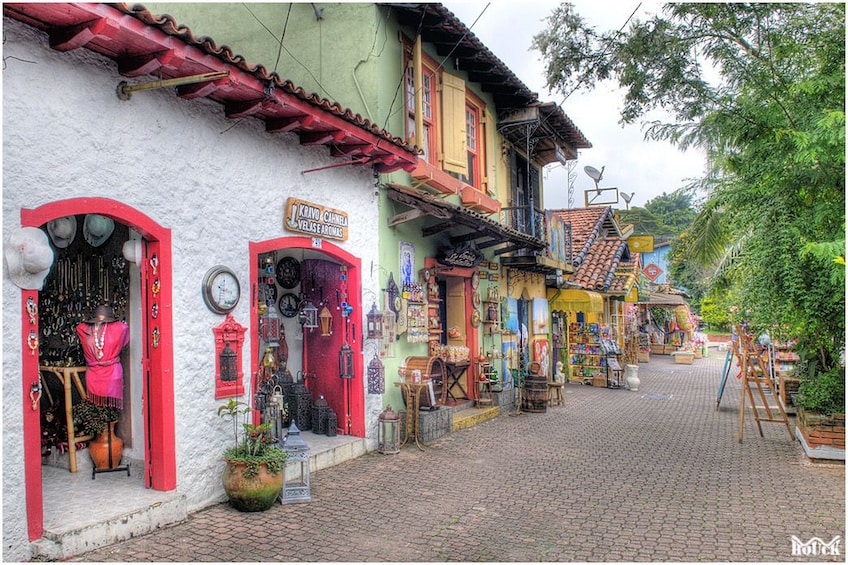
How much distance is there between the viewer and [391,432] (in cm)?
839

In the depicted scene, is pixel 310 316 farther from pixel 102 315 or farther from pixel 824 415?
pixel 824 415

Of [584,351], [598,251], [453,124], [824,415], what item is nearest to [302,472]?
[453,124]

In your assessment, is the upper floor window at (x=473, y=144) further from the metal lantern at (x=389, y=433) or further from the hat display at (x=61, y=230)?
the hat display at (x=61, y=230)

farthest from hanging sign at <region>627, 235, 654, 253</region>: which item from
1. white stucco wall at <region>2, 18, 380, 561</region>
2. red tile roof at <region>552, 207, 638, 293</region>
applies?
white stucco wall at <region>2, 18, 380, 561</region>

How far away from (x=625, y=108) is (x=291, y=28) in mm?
5239

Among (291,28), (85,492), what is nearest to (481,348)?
(291,28)

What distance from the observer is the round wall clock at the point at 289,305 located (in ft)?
29.1

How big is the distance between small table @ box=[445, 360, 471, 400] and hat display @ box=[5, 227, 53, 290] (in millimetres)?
7325

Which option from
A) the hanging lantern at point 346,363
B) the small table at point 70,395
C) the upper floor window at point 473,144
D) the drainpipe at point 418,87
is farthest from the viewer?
the upper floor window at point 473,144

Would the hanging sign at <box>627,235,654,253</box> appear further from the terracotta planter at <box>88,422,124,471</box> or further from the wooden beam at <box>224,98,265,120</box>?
the terracotta planter at <box>88,422,124,471</box>

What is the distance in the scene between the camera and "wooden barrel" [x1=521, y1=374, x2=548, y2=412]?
39.6ft

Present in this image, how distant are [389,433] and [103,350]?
3801mm

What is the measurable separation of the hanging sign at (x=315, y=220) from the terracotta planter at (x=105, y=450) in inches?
112

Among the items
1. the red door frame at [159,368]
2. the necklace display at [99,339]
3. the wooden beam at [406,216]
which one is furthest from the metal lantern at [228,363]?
the wooden beam at [406,216]
